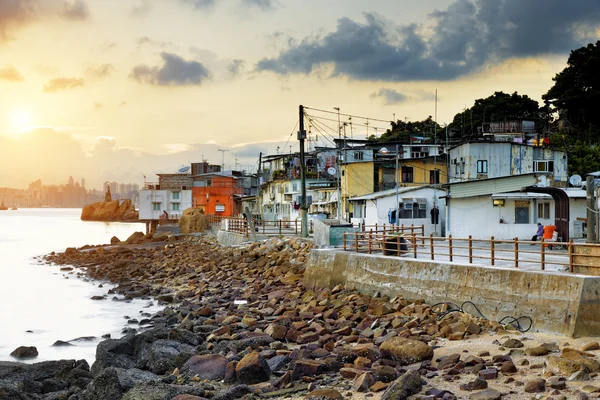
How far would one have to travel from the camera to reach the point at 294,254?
28.2 metres

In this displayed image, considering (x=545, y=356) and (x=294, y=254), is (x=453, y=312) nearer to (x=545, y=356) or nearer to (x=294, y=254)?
(x=545, y=356)

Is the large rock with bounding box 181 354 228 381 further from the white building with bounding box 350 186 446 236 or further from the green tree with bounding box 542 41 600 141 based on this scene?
the green tree with bounding box 542 41 600 141

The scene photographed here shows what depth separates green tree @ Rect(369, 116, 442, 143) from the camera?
228 feet

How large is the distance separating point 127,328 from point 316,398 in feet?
39.9

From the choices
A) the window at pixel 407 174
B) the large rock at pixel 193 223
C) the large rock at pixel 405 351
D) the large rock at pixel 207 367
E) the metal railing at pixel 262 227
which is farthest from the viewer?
the large rock at pixel 193 223

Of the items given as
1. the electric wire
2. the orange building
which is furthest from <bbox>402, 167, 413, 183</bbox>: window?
the orange building

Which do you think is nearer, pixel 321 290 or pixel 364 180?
pixel 321 290

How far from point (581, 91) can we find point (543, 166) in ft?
43.3

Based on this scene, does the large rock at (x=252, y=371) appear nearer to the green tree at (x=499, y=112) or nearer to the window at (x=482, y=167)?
the window at (x=482, y=167)

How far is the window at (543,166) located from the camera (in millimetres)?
44469

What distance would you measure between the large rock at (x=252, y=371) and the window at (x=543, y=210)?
22166 millimetres

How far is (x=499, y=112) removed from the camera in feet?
221

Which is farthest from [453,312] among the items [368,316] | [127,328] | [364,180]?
[364,180]

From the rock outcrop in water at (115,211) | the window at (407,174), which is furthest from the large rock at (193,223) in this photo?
the rock outcrop in water at (115,211)
